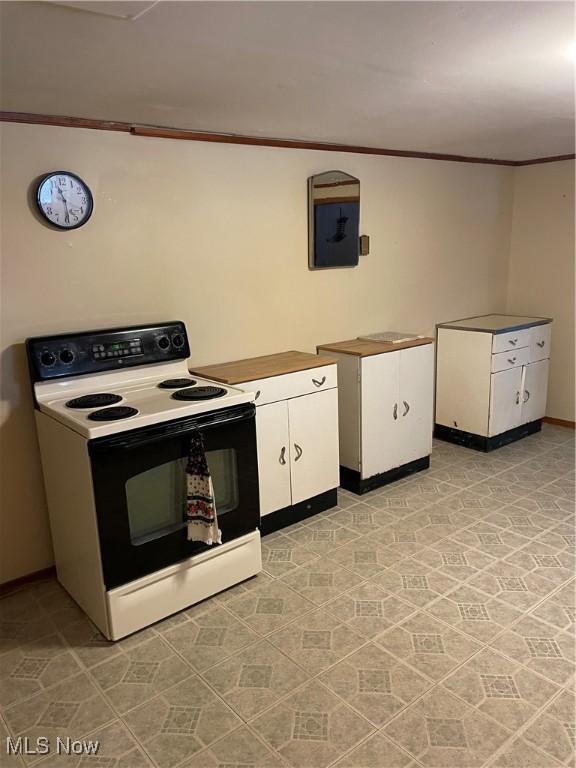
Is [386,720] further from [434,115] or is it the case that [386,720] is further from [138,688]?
[434,115]

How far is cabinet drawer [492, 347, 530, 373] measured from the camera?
13.5 ft

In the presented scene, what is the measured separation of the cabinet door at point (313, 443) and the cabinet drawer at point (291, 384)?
0.13 feet

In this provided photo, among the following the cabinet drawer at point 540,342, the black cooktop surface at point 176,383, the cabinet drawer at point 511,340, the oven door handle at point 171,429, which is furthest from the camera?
the cabinet drawer at point 540,342

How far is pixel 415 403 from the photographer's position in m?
3.75

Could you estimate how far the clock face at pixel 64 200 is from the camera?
250 cm

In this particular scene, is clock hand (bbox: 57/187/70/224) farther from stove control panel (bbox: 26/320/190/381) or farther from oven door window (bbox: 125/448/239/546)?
oven door window (bbox: 125/448/239/546)

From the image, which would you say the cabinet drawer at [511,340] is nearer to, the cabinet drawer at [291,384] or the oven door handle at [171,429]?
the cabinet drawer at [291,384]

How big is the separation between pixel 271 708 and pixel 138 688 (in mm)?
488

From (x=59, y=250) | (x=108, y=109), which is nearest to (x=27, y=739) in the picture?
(x=59, y=250)

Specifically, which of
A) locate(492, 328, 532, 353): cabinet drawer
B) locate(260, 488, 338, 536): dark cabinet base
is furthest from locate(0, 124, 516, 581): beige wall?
locate(260, 488, 338, 536): dark cabinet base

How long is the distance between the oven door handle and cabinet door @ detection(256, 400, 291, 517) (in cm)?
42

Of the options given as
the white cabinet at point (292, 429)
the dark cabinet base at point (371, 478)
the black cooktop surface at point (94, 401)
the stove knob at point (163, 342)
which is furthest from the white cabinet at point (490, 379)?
the black cooktop surface at point (94, 401)

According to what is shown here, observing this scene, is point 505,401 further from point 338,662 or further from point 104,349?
point 104,349

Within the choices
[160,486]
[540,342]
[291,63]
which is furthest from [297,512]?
[540,342]
